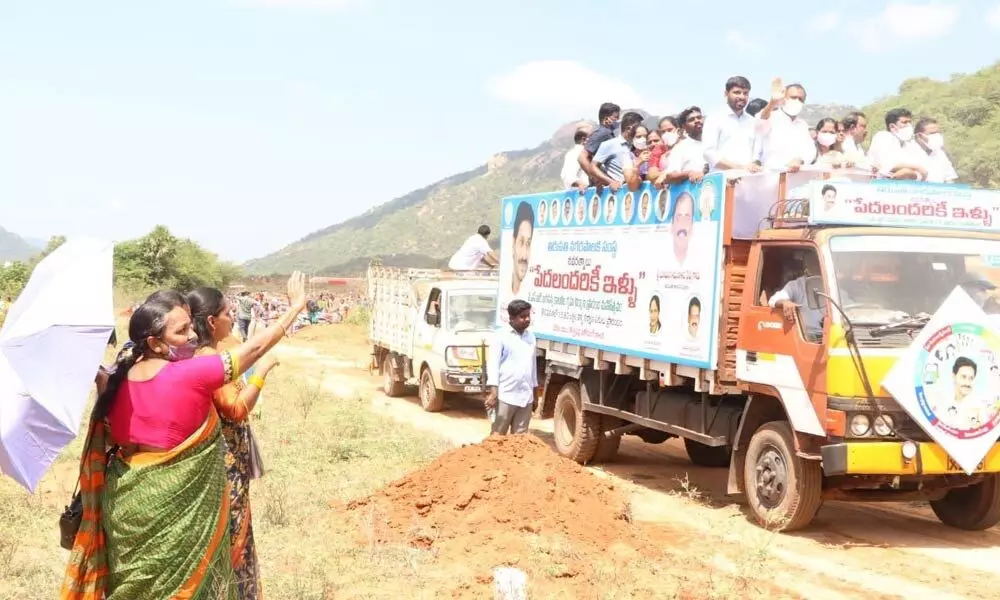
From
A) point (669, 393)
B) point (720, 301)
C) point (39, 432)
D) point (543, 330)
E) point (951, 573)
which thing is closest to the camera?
point (39, 432)

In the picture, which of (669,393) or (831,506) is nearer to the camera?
(831,506)

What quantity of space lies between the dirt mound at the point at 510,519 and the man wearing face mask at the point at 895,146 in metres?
4.20

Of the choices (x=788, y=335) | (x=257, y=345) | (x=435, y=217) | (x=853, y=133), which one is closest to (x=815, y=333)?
(x=788, y=335)

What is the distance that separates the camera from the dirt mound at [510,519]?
262 inches

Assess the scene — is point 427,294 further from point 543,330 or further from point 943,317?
point 943,317

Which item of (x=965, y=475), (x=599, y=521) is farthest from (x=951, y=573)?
(x=599, y=521)

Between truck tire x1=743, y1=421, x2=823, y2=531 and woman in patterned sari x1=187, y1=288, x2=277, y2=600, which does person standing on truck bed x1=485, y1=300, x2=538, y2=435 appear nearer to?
truck tire x1=743, y1=421, x2=823, y2=531

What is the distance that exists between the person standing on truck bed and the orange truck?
1.35 meters

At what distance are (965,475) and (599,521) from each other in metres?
2.95

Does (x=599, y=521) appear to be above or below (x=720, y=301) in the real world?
below

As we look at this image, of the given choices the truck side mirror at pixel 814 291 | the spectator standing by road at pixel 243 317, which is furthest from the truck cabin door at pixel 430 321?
the spectator standing by road at pixel 243 317

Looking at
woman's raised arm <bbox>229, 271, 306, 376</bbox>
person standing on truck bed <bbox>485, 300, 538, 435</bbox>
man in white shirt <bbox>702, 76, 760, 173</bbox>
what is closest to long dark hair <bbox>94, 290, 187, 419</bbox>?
woman's raised arm <bbox>229, 271, 306, 376</bbox>

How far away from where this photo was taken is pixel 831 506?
374 inches

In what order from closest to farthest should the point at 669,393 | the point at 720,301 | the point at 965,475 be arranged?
the point at 965,475 < the point at 720,301 < the point at 669,393
